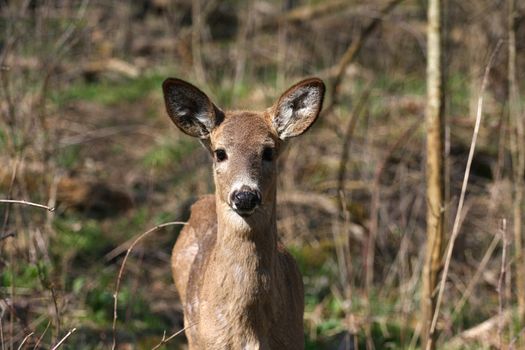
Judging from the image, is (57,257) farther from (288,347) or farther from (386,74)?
(386,74)

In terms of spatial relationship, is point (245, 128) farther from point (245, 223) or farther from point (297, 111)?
point (245, 223)

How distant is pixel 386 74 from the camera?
1191 cm

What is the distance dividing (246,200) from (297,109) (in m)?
0.83

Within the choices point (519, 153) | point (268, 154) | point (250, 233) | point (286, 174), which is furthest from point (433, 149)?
point (286, 174)

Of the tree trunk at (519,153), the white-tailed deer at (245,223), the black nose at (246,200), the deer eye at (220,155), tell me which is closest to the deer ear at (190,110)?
the white-tailed deer at (245,223)

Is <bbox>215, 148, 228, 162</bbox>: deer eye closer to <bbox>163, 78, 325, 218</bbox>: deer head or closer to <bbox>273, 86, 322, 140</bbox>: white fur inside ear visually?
<bbox>163, 78, 325, 218</bbox>: deer head

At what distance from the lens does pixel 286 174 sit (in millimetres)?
9594

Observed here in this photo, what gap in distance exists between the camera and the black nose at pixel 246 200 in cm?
434

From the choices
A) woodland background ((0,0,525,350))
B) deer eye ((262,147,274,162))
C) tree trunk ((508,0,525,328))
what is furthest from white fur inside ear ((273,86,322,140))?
tree trunk ((508,0,525,328))

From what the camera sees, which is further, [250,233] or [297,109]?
[297,109]

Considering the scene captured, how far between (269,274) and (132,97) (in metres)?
8.61

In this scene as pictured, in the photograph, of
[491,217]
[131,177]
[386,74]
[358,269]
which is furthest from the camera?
[386,74]

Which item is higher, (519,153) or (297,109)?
(297,109)

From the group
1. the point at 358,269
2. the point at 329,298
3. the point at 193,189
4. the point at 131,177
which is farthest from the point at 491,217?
the point at 131,177
